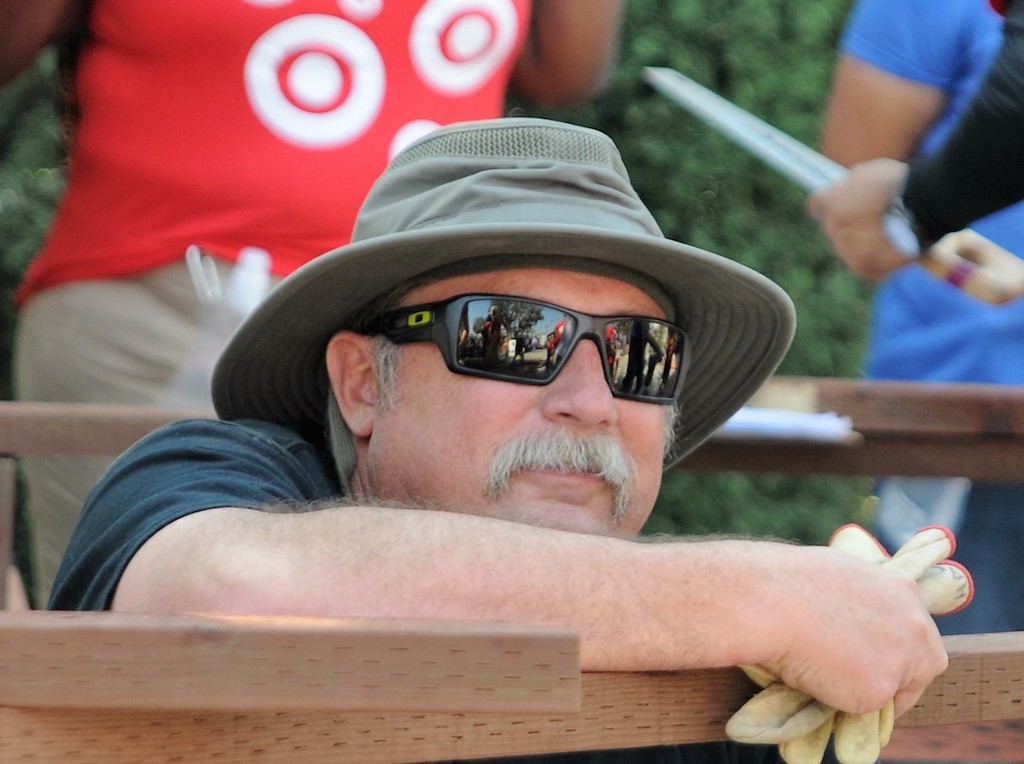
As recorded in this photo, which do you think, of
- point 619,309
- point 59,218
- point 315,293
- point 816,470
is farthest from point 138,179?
point 816,470

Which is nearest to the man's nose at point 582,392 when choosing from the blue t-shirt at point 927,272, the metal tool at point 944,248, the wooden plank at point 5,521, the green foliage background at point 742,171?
the wooden plank at point 5,521

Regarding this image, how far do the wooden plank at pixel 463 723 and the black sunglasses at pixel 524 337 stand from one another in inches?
25.4

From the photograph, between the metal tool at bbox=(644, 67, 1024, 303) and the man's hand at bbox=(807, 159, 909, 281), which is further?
the man's hand at bbox=(807, 159, 909, 281)

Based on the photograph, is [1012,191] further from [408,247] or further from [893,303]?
[408,247]

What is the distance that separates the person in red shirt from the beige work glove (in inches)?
50.9

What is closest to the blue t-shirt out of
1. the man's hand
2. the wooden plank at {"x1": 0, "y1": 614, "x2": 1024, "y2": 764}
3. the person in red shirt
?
the man's hand

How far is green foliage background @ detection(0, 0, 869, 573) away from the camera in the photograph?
4488 millimetres

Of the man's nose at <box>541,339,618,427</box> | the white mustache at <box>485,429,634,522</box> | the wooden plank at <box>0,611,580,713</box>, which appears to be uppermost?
the wooden plank at <box>0,611,580,713</box>

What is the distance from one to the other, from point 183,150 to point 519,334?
3.01 feet

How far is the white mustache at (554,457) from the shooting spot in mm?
2021

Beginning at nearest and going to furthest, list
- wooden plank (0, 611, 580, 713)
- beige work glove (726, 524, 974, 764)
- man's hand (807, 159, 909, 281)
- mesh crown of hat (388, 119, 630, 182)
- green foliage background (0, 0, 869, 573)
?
wooden plank (0, 611, 580, 713) → beige work glove (726, 524, 974, 764) → mesh crown of hat (388, 119, 630, 182) → man's hand (807, 159, 909, 281) → green foliage background (0, 0, 869, 573)

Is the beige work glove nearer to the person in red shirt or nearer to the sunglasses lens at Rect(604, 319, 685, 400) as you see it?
the sunglasses lens at Rect(604, 319, 685, 400)

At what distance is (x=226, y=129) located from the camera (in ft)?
8.74

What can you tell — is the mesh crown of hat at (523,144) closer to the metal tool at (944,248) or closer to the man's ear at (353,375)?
the man's ear at (353,375)
